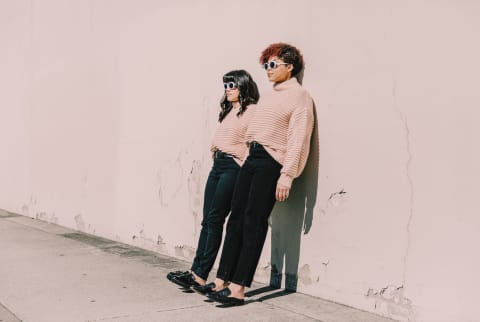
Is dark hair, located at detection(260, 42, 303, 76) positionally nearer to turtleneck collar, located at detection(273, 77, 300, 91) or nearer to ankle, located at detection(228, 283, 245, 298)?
turtleneck collar, located at detection(273, 77, 300, 91)

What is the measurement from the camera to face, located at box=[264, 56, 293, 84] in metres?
3.87

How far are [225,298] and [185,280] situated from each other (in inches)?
21.8

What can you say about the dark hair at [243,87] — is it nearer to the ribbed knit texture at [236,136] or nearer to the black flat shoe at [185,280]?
the ribbed knit texture at [236,136]

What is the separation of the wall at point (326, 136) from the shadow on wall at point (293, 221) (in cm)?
1

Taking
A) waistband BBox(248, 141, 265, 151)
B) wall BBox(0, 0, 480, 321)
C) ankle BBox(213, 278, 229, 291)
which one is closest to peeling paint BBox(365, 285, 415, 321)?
wall BBox(0, 0, 480, 321)

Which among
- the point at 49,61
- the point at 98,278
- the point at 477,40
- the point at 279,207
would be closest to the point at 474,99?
the point at 477,40

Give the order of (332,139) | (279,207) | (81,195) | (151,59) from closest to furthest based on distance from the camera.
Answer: (332,139)
(279,207)
(151,59)
(81,195)

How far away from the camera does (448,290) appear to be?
3.10 m

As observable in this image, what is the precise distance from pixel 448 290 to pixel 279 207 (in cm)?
141

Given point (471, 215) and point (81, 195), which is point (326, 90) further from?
point (81, 195)

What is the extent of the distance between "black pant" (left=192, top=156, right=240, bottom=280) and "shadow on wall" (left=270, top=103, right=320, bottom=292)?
1.32 ft

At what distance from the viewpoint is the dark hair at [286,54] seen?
387cm

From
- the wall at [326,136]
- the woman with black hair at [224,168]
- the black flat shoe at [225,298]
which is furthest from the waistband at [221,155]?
the black flat shoe at [225,298]

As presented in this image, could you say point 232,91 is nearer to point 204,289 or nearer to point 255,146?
point 255,146
